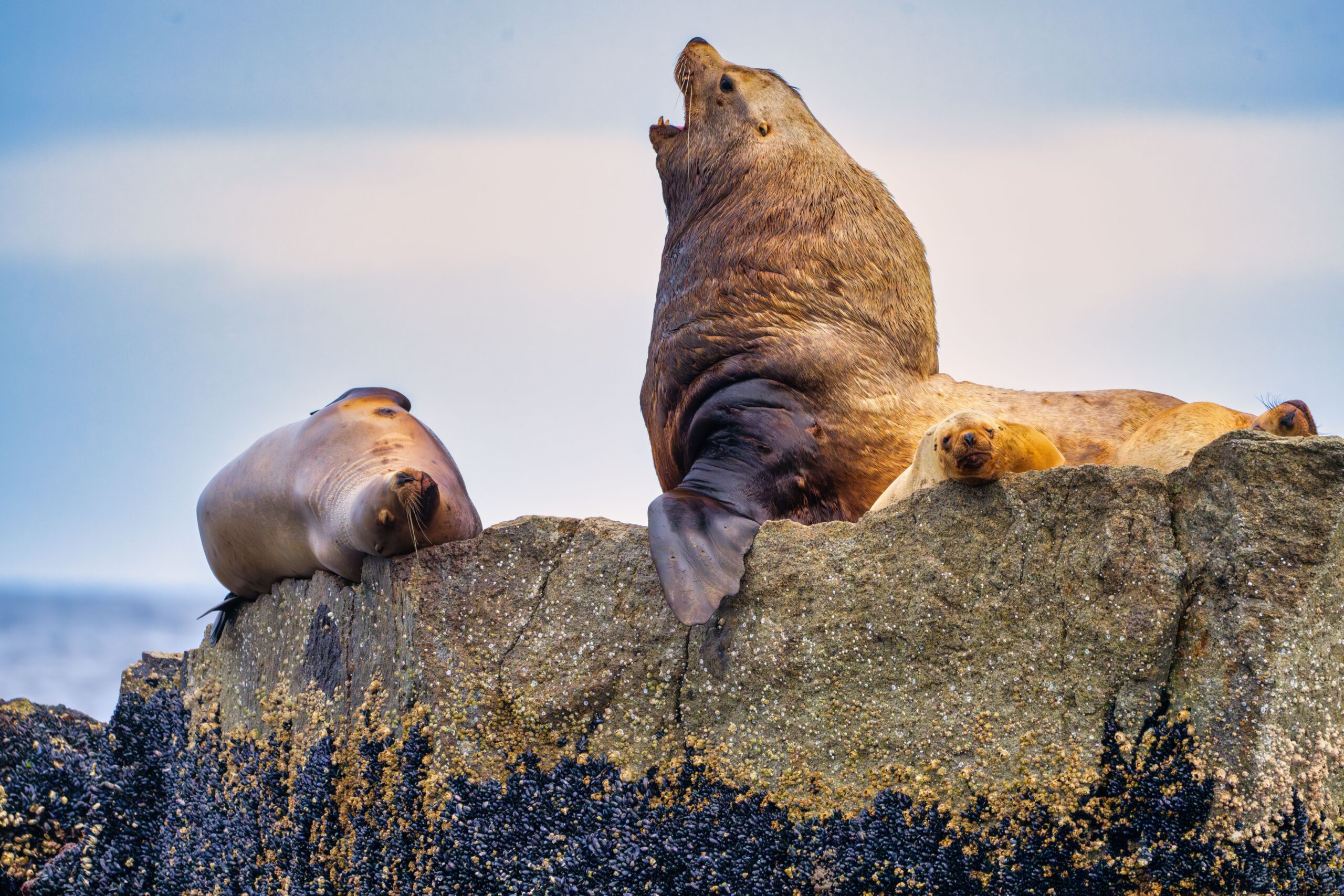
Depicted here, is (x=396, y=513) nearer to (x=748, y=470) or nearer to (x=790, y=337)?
(x=748, y=470)

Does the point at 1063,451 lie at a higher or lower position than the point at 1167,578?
higher

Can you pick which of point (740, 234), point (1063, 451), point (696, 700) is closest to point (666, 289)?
point (740, 234)

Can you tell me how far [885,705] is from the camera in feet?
9.33

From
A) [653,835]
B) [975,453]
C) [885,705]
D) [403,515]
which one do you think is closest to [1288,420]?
[975,453]

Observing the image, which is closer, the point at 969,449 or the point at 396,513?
the point at 969,449

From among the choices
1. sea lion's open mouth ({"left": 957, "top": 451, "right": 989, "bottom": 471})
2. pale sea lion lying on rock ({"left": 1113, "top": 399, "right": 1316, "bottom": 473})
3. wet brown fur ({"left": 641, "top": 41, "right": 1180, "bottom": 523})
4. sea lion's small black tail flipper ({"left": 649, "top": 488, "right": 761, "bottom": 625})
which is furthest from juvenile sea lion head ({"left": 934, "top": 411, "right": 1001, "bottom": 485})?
wet brown fur ({"left": 641, "top": 41, "right": 1180, "bottom": 523})

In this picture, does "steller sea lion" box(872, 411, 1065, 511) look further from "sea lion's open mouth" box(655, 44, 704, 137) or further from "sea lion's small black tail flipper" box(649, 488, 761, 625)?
"sea lion's open mouth" box(655, 44, 704, 137)

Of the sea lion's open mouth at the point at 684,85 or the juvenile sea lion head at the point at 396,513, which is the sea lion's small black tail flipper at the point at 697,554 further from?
the sea lion's open mouth at the point at 684,85

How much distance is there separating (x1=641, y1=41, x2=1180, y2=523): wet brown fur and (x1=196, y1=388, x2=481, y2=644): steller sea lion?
951mm

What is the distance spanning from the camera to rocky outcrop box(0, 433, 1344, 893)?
2.60m

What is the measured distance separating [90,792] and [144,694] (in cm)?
38

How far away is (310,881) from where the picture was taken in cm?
339

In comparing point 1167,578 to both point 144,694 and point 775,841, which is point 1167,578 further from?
point 144,694

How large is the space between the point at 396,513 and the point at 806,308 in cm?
164
